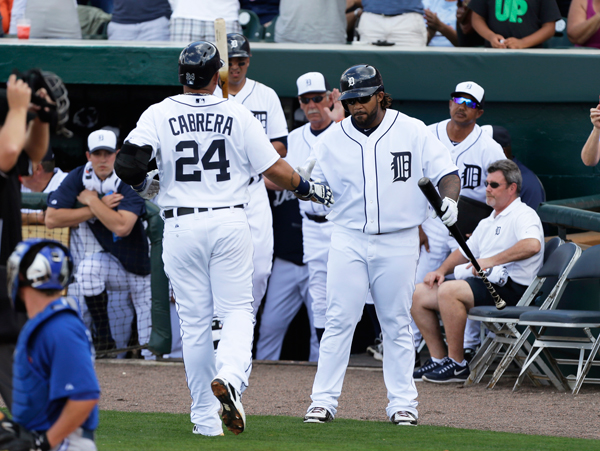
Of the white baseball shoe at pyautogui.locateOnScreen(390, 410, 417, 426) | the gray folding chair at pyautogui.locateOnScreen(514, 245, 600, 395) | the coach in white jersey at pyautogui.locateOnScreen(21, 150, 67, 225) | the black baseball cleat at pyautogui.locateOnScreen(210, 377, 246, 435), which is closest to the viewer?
the black baseball cleat at pyautogui.locateOnScreen(210, 377, 246, 435)

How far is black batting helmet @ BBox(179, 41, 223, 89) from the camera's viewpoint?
4148mm

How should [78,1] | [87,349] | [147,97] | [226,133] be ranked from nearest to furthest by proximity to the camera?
[87,349] < [226,133] < [147,97] < [78,1]

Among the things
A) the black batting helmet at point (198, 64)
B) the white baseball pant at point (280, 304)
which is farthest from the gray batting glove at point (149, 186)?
the white baseball pant at point (280, 304)

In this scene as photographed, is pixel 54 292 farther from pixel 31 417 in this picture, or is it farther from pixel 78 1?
pixel 78 1

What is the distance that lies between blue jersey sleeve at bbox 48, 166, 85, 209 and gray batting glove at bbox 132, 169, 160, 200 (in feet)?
8.31

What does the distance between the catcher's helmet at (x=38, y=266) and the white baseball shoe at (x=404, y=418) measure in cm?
255

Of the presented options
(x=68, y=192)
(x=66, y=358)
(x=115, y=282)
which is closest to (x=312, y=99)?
(x=68, y=192)

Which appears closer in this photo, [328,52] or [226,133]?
[226,133]

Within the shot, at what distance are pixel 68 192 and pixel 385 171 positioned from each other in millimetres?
3044

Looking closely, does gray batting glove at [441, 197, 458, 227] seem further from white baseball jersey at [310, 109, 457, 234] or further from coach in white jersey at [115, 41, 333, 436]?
coach in white jersey at [115, 41, 333, 436]

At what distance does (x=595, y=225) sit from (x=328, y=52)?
304cm

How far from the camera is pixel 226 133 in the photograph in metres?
4.16

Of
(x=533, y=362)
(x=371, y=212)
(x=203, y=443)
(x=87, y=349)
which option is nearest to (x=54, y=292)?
(x=87, y=349)

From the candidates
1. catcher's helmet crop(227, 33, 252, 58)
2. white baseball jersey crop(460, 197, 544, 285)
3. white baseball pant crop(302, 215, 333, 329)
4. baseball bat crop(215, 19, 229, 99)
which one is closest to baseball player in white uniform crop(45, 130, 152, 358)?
catcher's helmet crop(227, 33, 252, 58)
